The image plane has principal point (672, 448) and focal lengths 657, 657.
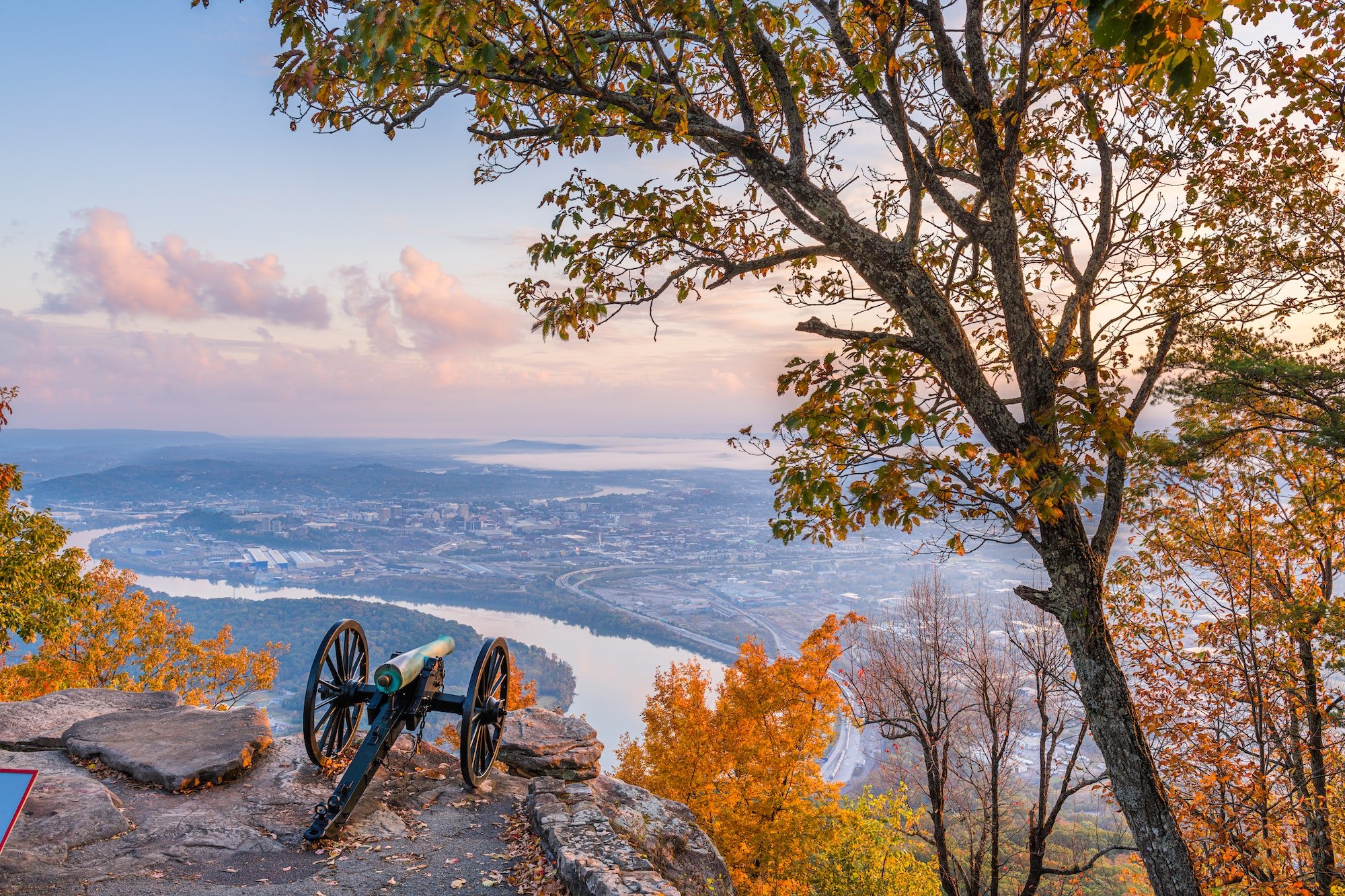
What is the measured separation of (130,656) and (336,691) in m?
21.9

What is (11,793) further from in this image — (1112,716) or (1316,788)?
(1316,788)

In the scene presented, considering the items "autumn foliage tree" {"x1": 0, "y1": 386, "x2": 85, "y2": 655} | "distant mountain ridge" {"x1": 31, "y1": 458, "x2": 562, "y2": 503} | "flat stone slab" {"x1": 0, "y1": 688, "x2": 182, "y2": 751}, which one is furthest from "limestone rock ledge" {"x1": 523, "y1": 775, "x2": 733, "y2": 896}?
"distant mountain ridge" {"x1": 31, "y1": 458, "x2": 562, "y2": 503}

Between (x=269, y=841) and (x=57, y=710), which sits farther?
(x=57, y=710)

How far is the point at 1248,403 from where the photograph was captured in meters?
9.91

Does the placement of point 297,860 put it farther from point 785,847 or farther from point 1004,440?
point 785,847

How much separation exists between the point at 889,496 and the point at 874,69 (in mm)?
3421

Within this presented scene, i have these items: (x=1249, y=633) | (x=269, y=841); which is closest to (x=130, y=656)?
(x=269, y=841)

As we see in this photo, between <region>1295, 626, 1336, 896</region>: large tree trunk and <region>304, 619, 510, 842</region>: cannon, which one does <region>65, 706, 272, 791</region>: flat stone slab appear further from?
<region>1295, 626, 1336, 896</region>: large tree trunk

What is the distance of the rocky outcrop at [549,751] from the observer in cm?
744

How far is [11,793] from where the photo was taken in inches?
147

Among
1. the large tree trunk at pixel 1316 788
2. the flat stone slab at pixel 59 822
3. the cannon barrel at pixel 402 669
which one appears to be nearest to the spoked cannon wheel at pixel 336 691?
the cannon barrel at pixel 402 669

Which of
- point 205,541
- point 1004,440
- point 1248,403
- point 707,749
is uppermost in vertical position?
point 1248,403

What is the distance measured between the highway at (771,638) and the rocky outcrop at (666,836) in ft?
82.6

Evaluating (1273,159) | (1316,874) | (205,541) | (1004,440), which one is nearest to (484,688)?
(1004,440)
